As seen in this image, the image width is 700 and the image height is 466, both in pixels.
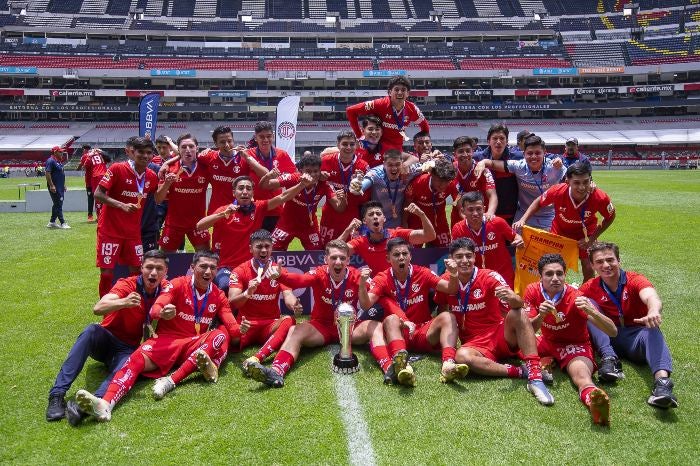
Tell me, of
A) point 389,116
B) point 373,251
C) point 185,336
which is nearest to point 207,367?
point 185,336

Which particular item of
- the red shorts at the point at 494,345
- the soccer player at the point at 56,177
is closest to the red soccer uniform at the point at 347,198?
the red shorts at the point at 494,345

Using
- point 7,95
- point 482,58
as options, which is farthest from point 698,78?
point 7,95

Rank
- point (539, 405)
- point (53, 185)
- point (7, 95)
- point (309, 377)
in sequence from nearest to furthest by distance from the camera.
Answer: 1. point (539, 405)
2. point (309, 377)
3. point (53, 185)
4. point (7, 95)

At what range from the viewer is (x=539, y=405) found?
4.36m

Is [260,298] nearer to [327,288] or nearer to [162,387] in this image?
[327,288]

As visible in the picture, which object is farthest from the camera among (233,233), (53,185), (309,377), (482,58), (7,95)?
(482,58)

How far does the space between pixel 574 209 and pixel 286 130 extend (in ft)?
36.2

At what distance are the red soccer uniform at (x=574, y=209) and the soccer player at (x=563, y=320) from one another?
69.2 inches

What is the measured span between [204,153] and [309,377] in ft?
12.7

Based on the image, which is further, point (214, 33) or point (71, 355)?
point (214, 33)

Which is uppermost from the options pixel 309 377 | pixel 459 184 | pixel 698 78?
pixel 698 78

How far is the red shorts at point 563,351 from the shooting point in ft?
15.9

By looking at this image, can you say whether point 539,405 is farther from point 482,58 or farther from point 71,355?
point 482,58

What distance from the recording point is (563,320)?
4.91 meters
